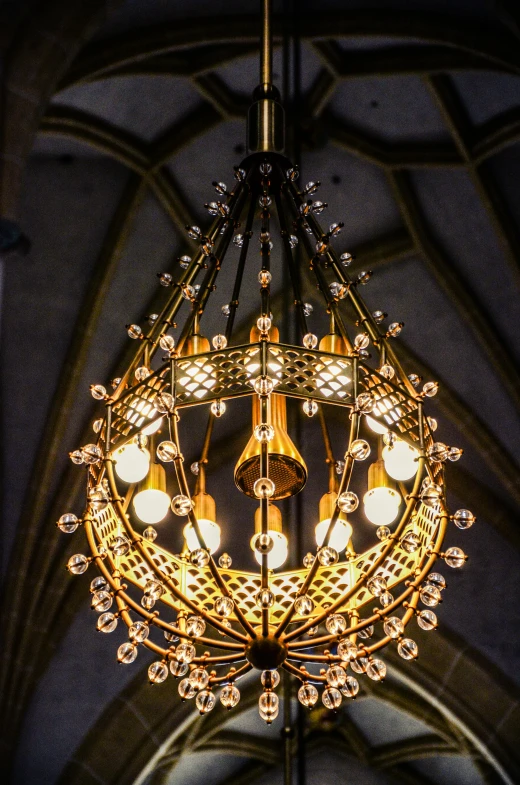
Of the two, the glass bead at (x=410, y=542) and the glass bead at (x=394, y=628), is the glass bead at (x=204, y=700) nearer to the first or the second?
the glass bead at (x=394, y=628)

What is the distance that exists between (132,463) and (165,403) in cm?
41

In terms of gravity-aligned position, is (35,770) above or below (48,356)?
below

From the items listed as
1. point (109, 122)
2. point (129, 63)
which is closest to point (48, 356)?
point (109, 122)

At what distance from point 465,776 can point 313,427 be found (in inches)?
237

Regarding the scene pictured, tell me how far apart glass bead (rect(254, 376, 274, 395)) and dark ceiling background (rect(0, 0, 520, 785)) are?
5.85 m

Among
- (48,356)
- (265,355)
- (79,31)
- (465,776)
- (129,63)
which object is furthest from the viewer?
(465,776)

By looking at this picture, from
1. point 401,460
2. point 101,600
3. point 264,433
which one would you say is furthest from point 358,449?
point 101,600

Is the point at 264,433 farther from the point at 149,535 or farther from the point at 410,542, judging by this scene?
the point at 149,535

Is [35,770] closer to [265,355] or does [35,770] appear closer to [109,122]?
[109,122]

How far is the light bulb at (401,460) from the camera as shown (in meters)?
4.69

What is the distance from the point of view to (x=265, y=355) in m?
4.45

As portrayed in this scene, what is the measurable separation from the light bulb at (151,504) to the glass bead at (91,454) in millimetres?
452

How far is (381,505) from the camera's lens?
4.89m

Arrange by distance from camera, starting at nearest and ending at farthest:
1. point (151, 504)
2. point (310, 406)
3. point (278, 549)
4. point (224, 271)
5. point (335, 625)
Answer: point (335, 625) < point (310, 406) < point (151, 504) < point (278, 549) < point (224, 271)
